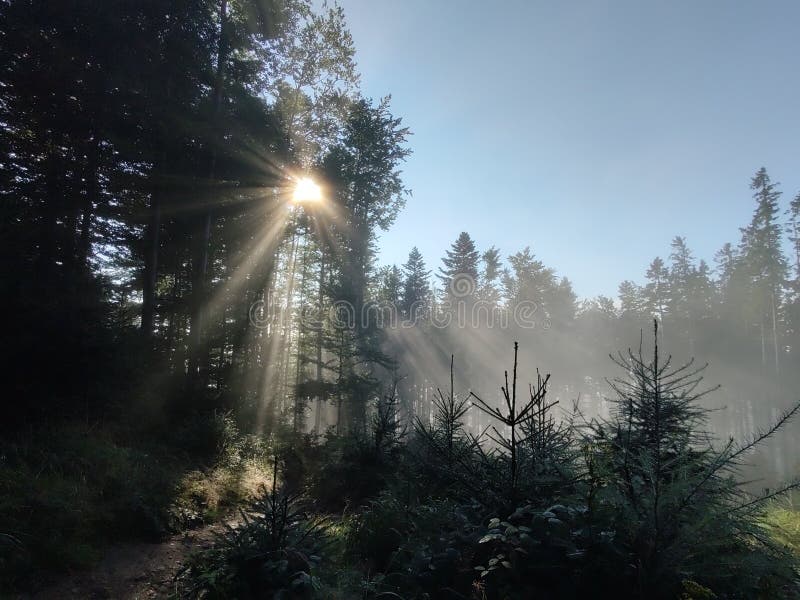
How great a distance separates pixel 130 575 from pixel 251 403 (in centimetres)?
1240

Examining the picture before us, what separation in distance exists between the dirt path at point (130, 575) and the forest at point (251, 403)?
0.04 metres

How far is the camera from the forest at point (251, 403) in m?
3.71

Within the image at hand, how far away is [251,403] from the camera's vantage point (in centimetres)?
1798

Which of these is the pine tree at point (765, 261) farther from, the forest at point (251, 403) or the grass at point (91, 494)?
the grass at point (91, 494)

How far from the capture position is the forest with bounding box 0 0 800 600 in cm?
371

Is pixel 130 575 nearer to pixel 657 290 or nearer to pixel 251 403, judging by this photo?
pixel 251 403

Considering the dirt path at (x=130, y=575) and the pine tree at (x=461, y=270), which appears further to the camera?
the pine tree at (x=461, y=270)

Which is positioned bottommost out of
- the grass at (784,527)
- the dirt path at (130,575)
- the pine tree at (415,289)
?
the dirt path at (130,575)

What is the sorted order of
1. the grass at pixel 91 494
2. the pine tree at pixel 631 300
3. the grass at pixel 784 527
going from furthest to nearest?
the pine tree at pixel 631 300 → the grass at pixel 784 527 → the grass at pixel 91 494

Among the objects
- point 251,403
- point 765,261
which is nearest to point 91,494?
point 251,403

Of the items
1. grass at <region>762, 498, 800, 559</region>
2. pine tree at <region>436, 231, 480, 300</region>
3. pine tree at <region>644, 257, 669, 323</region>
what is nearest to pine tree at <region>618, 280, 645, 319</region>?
pine tree at <region>644, 257, 669, 323</region>

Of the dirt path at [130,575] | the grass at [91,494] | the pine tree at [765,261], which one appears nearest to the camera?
the dirt path at [130,575]

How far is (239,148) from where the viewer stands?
685 inches

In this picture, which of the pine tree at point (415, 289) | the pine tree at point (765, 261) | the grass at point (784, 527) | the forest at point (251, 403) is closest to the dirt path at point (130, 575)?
the forest at point (251, 403)
